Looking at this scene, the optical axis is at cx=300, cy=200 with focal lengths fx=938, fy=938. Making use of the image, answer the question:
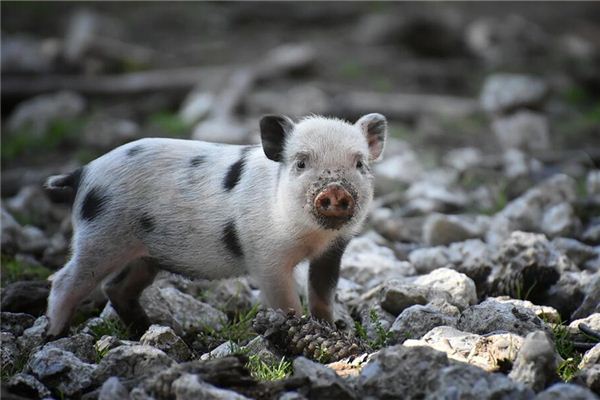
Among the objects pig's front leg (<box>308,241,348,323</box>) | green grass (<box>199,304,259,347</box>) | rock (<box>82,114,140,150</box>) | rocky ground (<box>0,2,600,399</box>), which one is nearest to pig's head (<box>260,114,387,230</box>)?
pig's front leg (<box>308,241,348,323</box>)

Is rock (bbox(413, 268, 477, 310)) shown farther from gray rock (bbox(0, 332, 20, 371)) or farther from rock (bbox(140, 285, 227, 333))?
gray rock (bbox(0, 332, 20, 371))

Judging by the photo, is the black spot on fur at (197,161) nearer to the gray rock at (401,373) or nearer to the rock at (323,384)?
the rock at (323,384)

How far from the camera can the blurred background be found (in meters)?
9.30

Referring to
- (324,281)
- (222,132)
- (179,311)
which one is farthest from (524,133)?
(179,311)

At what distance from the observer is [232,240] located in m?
5.61

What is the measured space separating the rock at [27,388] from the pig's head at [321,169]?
5.74ft

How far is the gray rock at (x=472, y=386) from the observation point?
144 inches

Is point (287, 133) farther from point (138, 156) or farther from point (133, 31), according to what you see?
point (133, 31)

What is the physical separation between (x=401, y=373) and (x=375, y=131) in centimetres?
235

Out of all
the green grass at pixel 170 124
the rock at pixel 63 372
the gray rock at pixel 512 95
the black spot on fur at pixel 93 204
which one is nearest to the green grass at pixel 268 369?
the rock at pixel 63 372

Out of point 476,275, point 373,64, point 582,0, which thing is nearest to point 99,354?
point 476,275

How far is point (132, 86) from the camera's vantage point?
42.9ft

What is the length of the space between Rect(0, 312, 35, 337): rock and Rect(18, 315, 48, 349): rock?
0.07m

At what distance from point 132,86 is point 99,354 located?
862cm
